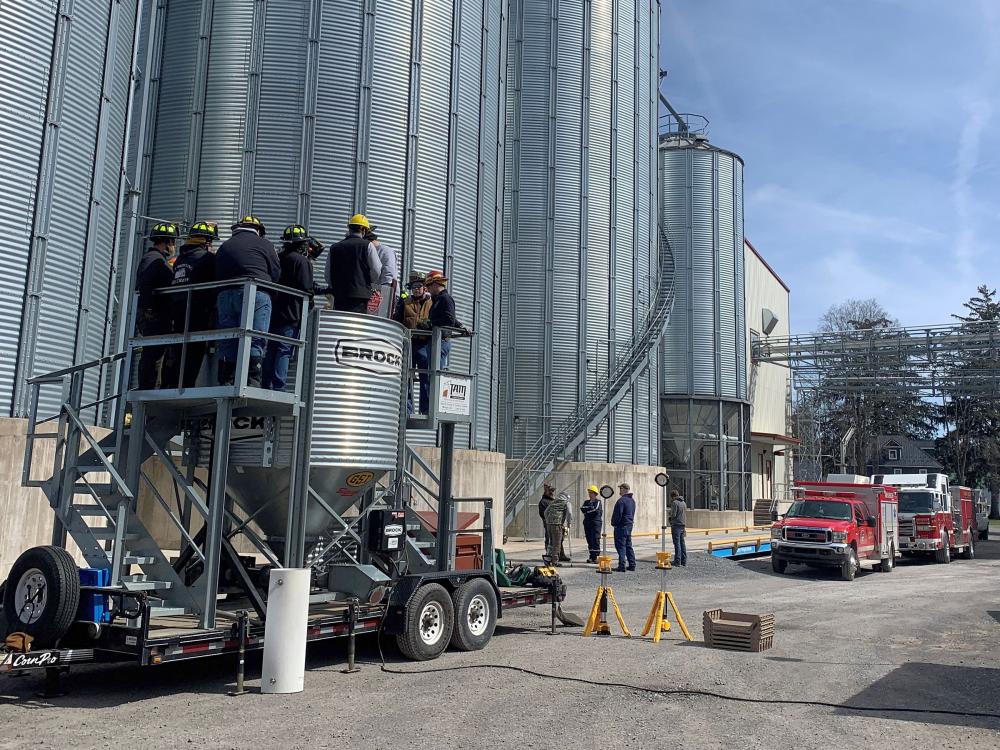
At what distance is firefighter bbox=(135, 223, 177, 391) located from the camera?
9719 millimetres

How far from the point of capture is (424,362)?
1225 cm

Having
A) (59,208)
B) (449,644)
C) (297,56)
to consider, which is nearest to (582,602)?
(449,644)

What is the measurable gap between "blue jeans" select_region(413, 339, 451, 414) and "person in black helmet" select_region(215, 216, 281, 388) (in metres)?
2.82

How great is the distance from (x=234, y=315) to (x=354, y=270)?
5.91 ft

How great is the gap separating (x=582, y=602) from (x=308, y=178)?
12.5 meters

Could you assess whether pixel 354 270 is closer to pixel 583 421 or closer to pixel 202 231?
pixel 202 231

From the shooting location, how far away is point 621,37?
35750 millimetres

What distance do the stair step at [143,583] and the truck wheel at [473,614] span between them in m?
3.51

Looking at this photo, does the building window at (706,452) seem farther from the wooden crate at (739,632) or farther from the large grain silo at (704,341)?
the wooden crate at (739,632)

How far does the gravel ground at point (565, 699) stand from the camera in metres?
7.36

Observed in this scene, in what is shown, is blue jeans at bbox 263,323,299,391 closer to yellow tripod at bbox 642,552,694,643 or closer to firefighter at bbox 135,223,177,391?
firefighter at bbox 135,223,177,391

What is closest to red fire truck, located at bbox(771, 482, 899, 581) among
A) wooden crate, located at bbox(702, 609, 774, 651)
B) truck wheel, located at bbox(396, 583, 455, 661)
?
wooden crate, located at bbox(702, 609, 774, 651)

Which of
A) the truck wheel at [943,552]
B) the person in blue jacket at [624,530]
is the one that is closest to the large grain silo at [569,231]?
the truck wheel at [943,552]

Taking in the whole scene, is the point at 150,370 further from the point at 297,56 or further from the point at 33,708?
the point at 297,56
